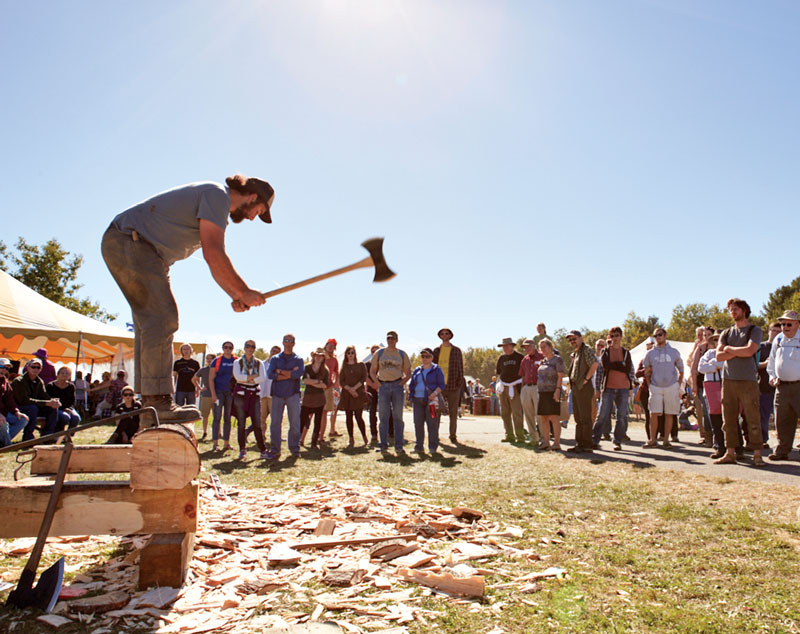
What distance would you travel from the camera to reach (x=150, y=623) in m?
2.47

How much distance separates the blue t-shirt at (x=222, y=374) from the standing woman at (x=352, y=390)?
2.19 metres

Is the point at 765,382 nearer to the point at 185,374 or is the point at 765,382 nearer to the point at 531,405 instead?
the point at 531,405

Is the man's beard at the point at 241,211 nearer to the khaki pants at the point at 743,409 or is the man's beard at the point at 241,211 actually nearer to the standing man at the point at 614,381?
the khaki pants at the point at 743,409

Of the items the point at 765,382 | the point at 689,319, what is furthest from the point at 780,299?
the point at 765,382

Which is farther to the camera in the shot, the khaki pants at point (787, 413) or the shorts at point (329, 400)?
the shorts at point (329, 400)

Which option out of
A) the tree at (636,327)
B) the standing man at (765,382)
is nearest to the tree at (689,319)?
the tree at (636,327)

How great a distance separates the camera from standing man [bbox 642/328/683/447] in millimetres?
8727

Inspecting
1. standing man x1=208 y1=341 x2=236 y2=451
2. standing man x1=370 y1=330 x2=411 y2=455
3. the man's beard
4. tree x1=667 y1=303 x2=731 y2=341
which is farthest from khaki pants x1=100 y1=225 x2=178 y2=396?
tree x1=667 y1=303 x2=731 y2=341

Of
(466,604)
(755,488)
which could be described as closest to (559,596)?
(466,604)

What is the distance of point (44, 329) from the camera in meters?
13.9

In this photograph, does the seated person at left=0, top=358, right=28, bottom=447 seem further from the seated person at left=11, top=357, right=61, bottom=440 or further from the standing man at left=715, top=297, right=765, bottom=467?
the standing man at left=715, top=297, right=765, bottom=467

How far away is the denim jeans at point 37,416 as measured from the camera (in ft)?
29.4

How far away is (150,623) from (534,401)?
802 cm

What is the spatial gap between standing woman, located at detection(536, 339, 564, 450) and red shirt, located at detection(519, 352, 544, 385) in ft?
Answer: 1.66
